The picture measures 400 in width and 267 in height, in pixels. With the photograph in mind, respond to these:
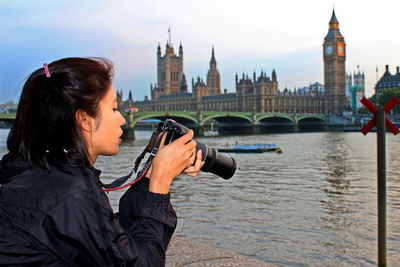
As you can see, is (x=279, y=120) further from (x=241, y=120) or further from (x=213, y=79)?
(x=213, y=79)

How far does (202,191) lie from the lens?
9547mm

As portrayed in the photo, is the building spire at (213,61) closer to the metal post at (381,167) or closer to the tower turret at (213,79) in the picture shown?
the tower turret at (213,79)

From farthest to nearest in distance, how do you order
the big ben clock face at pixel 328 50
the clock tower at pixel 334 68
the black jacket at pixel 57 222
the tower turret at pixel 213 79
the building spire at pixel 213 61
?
the building spire at pixel 213 61, the tower turret at pixel 213 79, the big ben clock face at pixel 328 50, the clock tower at pixel 334 68, the black jacket at pixel 57 222

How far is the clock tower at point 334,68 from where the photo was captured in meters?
72.4

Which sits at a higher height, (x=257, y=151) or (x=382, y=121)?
(x=382, y=121)

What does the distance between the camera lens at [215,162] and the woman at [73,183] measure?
10cm

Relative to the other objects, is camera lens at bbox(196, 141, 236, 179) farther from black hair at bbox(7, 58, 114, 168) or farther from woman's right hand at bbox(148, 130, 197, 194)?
black hair at bbox(7, 58, 114, 168)

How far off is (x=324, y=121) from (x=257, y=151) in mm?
35668

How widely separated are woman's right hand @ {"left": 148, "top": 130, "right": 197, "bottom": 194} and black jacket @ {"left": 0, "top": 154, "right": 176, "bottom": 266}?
6.0 inches

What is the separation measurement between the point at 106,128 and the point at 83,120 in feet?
0.23

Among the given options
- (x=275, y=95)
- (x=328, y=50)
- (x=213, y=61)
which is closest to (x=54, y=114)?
(x=275, y=95)

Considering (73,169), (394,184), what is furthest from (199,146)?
(394,184)

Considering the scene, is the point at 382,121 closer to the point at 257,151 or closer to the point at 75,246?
the point at 75,246

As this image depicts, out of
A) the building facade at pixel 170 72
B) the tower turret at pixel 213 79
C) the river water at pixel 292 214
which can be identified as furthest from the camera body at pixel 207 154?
the building facade at pixel 170 72
